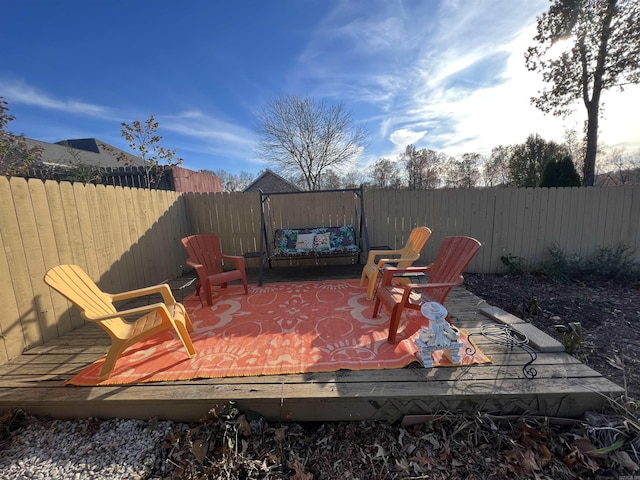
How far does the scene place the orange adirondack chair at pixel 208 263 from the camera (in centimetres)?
295

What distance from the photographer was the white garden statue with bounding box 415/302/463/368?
1.73 m

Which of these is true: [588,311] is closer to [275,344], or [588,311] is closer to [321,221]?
[275,344]

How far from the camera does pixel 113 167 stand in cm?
1027

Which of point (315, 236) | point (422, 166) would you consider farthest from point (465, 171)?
point (315, 236)

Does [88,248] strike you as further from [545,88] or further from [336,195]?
[545,88]

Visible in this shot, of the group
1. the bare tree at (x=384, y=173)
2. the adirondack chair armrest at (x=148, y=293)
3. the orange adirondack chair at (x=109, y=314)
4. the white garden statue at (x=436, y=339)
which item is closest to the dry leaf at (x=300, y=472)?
the white garden statue at (x=436, y=339)

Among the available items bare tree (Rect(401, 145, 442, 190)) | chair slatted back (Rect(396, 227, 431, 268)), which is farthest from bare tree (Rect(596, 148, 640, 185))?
chair slatted back (Rect(396, 227, 431, 268))

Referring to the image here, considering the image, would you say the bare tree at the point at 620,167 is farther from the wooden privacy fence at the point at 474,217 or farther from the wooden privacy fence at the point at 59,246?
the wooden privacy fence at the point at 59,246

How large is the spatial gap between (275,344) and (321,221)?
3089 millimetres

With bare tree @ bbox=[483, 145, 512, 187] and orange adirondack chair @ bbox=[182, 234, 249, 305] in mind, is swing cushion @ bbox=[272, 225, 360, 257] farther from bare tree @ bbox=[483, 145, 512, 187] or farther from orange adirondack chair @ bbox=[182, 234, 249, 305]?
bare tree @ bbox=[483, 145, 512, 187]

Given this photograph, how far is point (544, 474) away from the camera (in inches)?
48.9

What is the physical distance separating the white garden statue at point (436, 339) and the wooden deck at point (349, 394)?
0.08 metres

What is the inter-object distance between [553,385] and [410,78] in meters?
7.14

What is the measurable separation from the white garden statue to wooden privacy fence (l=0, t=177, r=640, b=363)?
3114 mm
